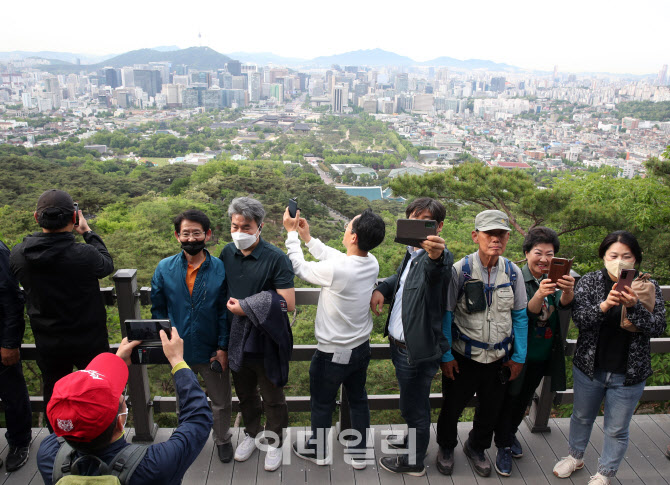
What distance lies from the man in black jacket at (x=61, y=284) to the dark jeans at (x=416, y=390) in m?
1.18

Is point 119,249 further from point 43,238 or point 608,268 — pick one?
point 608,268

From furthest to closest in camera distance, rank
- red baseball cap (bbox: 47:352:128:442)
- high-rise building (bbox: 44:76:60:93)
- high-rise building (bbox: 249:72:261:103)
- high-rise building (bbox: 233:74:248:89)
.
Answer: high-rise building (bbox: 233:74:248:89) < high-rise building (bbox: 249:72:261:103) < high-rise building (bbox: 44:76:60:93) < red baseball cap (bbox: 47:352:128:442)

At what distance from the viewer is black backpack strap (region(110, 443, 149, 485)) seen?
983 mm

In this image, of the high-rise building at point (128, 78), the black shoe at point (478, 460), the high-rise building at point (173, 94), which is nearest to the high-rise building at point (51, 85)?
the high-rise building at point (128, 78)

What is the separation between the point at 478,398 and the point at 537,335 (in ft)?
1.16

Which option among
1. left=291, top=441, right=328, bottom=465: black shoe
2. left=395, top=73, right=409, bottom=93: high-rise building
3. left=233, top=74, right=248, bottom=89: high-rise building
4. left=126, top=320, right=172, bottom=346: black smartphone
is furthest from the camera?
left=395, top=73, right=409, bottom=93: high-rise building

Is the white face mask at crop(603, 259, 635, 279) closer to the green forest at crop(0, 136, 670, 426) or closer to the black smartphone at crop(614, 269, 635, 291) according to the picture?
the black smartphone at crop(614, 269, 635, 291)

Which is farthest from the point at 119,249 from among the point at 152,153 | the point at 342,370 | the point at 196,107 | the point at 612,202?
the point at 196,107

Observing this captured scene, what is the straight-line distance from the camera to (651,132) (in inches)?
2355

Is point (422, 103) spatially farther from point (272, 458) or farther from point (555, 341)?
point (272, 458)

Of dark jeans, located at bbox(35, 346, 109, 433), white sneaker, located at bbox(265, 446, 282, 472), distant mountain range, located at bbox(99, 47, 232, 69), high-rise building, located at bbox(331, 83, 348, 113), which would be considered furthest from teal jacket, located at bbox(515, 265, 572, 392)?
distant mountain range, located at bbox(99, 47, 232, 69)

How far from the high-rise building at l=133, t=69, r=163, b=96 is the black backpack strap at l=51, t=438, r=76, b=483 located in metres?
126

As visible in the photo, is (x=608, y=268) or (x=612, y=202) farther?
(x=612, y=202)

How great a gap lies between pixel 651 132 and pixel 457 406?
238 feet
